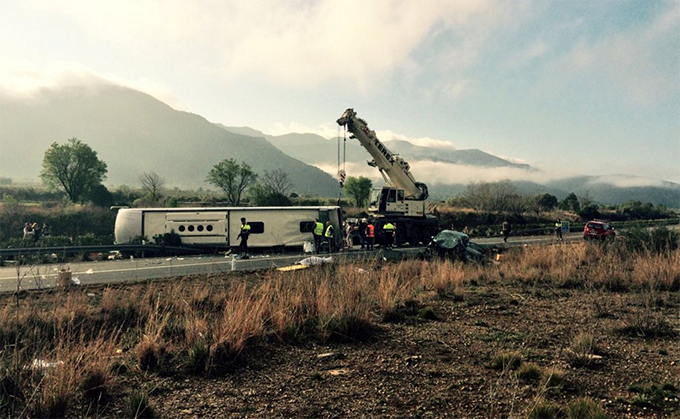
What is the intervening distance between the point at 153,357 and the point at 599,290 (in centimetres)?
1058

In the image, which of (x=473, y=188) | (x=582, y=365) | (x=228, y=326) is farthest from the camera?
(x=473, y=188)

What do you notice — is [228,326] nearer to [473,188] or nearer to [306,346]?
[306,346]

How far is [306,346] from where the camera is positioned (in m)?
6.64

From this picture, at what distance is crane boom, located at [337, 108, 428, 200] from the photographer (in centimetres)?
2731

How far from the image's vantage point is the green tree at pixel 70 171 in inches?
2347

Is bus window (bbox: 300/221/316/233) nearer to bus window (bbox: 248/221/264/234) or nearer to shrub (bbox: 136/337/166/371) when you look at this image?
bus window (bbox: 248/221/264/234)

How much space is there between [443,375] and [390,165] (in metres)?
23.2

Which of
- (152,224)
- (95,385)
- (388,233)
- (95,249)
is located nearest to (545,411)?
(95,385)

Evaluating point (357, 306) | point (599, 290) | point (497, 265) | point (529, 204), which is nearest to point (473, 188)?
point (529, 204)

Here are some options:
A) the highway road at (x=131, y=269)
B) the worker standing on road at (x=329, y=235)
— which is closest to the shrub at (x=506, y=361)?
the highway road at (x=131, y=269)

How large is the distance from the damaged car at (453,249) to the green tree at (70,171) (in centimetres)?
5718

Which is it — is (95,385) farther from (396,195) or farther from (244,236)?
(396,195)

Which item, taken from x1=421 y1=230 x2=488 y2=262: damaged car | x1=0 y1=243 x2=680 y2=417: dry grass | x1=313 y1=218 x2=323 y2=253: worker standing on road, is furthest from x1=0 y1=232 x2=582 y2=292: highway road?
x1=0 y1=243 x2=680 y2=417: dry grass

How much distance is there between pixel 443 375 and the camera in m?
5.42
